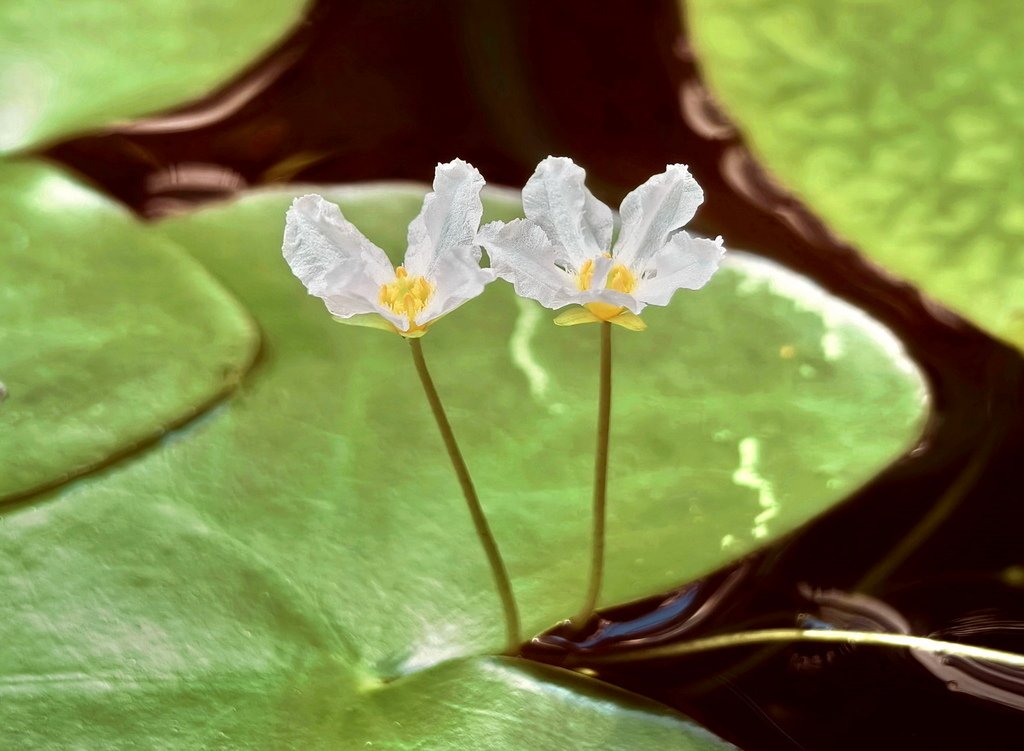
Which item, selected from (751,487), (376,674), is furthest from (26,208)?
(751,487)

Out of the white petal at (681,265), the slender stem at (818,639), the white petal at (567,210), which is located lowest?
the slender stem at (818,639)

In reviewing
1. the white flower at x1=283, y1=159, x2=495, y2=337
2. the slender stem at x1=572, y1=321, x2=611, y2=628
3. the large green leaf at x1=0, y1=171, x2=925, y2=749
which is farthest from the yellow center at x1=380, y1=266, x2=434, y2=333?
the large green leaf at x1=0, y1=171, x2=925, y2=749

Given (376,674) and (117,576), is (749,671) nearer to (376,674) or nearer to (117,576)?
(376,674)

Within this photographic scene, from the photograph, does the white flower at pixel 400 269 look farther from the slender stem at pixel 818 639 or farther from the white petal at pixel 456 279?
the slender stem at pixel 818 639

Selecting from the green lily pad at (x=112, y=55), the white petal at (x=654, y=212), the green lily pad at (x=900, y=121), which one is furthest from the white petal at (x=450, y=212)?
the green lily pad at (x=112, y=55)

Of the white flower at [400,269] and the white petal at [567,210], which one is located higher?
the white petal at [567,210]

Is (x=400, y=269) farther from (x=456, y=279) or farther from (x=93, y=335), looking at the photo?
(x=93, y=335)

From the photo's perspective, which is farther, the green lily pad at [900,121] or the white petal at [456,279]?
the green lily pad at [900,121]

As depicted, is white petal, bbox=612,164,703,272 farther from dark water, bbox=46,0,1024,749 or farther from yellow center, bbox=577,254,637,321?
dark water, bbox=46,0,1024,749
